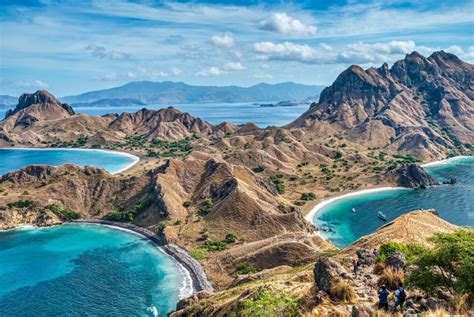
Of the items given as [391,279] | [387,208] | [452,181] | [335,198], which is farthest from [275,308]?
[452,181]

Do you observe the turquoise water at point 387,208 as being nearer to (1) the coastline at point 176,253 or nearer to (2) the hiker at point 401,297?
(1) the coastline at point 176,253

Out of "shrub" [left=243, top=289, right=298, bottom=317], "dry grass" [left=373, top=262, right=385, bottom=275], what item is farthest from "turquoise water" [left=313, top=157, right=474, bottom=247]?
"shrub" [left=243, top=289, right=298, bottom=317]

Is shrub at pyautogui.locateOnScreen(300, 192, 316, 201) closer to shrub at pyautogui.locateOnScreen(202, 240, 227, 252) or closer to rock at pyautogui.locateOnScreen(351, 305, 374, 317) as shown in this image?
shrub at pyautogui.locateOnScreen(202, 240, 227, 252)

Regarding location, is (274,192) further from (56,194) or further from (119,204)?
(56,194)

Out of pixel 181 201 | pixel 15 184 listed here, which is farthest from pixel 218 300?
pixel 15 184

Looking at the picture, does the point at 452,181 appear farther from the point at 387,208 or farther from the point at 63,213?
the point at 63,213

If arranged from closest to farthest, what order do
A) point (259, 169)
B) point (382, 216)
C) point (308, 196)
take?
point (382, 216)
point (308, 196)
point (259, 169)
